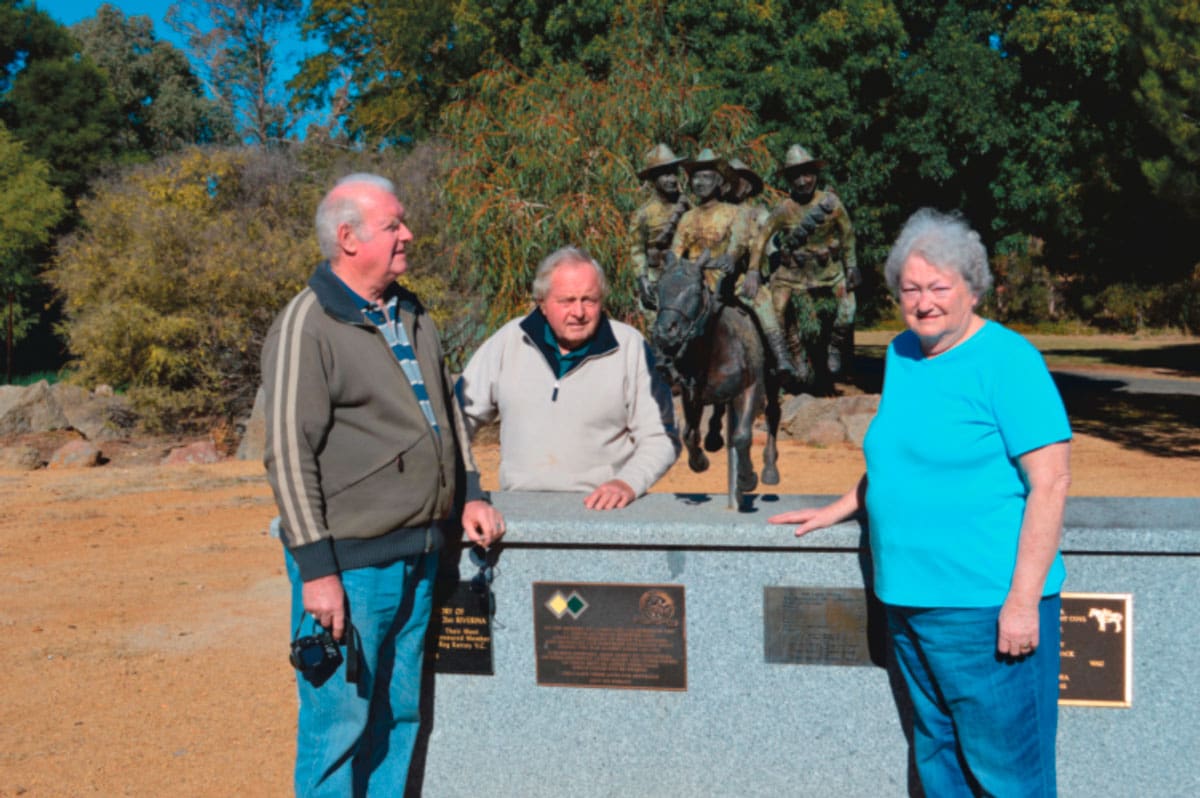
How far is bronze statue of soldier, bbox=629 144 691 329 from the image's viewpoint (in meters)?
4.28

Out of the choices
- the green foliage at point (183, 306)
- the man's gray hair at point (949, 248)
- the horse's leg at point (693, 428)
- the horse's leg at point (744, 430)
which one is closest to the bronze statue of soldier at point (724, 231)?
the horse's leg at point (744, 430)

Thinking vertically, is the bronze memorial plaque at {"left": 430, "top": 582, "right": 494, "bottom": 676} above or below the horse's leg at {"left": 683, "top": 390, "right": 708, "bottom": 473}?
below

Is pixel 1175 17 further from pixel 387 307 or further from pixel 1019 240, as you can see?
pixel 387 307

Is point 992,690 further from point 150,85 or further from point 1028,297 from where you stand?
point 1028,297

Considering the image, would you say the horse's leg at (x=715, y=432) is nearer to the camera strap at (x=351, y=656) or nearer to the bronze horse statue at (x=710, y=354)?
the bronze horse statue at (x=710, y=354)

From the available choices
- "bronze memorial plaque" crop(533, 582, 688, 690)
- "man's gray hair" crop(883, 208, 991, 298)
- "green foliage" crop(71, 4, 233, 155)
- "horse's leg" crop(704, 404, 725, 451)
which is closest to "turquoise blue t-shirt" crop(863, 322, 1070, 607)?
"man's gray hair" crop(883, 208, 991, 298)

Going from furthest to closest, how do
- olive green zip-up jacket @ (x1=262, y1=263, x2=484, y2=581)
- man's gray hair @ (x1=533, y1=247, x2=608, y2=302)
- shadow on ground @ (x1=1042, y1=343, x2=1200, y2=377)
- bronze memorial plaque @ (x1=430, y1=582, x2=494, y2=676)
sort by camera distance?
1. shadow on ground @ (x1=1042, y1=343, x2=1200, y2=377)
2. bronze memorial plaque @ (x1=430, y1=582, x2=494, y2=676)
3. man's gray hair @ (x1=533, y1=247, x2=608, y2=302)
4. olive green zip-up jacket @ (x1=262, y1=263, x2=484, y2=581)

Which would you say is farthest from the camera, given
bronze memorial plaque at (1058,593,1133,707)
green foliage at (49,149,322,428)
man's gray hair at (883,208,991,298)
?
green foliage at (49,149,322,428)

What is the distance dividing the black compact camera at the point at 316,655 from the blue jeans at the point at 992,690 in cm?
162

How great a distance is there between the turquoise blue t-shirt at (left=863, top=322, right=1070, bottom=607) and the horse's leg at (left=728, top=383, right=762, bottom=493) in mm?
979

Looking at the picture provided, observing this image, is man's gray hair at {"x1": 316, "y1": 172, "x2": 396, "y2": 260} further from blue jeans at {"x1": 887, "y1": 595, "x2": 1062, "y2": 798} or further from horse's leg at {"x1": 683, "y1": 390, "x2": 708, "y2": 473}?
blue jeans at {"x1": 887, "y1": 595, "x2": 1062, "y2": 798}

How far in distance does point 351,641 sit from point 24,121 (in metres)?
35.0

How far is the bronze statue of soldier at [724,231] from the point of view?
4.07 m

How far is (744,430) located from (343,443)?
1.54 meters
